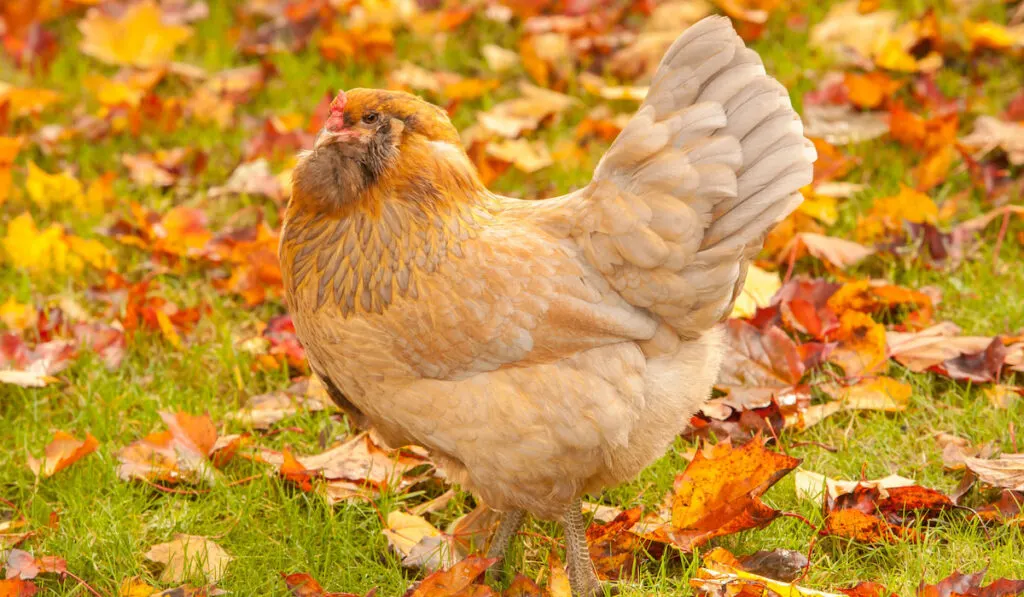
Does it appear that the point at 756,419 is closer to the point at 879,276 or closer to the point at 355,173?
the point at 879,276

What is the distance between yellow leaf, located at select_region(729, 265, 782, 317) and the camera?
14.0 ft

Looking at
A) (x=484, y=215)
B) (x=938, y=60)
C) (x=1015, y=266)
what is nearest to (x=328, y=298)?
(x=484, y=215)

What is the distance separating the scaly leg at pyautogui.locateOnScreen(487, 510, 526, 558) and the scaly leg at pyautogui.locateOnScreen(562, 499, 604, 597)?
0.20 meters

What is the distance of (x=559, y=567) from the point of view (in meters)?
3.24

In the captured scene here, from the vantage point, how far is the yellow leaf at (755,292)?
4266 millimetres

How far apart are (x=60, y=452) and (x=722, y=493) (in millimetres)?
2022

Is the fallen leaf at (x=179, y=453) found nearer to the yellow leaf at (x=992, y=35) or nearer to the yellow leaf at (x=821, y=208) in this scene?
the yellow leaf at (x=821, y=208)

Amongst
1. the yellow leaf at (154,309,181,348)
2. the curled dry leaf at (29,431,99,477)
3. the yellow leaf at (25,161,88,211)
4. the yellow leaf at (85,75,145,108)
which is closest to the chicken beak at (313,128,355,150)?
the curled dry leaf at (29,431,99,477)

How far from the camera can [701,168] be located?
2979 mm

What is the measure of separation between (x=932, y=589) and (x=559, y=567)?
0.97 meters

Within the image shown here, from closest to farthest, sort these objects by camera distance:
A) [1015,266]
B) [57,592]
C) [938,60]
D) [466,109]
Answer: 1. [57,592]
2. [1015,266]
3. [938,60]
4. [466,109]

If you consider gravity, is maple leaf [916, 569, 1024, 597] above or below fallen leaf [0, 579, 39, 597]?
above

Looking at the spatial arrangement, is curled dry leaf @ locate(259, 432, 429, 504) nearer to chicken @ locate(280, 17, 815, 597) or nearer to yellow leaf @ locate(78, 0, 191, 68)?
chicken @ locate(280, 17, 815, 597)

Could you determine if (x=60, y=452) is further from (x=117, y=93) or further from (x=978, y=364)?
(x=978, y=364)
